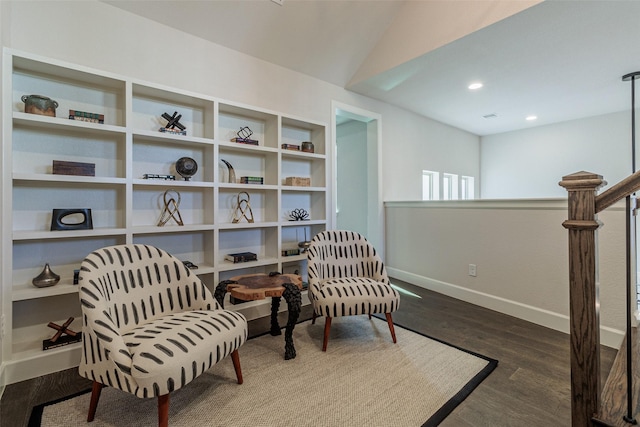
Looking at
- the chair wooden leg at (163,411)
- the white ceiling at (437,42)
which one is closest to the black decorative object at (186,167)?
the white ceiling at (437,42)

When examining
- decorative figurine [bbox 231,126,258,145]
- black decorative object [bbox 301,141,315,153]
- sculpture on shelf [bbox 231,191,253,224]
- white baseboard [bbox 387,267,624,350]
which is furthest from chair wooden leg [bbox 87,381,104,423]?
white baseboard [bbox 387,267,624,350]

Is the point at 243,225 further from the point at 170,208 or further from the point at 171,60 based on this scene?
the point at 171,60

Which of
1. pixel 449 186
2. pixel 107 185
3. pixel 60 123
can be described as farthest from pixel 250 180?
pixel 449 186

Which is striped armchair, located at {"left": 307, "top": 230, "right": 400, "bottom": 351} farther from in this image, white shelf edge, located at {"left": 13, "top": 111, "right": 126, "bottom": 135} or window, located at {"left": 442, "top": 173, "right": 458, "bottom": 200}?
window, located at {"left": 442, "top": 173, "right": 458, "bottom": 200}

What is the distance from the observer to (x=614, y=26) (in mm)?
2451

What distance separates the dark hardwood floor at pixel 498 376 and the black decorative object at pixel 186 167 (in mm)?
1453

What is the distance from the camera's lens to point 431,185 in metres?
5.50

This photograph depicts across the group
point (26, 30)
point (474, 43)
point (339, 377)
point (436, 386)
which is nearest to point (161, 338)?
point (339, 377)

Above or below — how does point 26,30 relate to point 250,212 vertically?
above

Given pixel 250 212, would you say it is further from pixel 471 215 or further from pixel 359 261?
pixel 471 215

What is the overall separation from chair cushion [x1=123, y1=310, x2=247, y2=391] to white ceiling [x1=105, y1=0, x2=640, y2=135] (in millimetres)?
2400

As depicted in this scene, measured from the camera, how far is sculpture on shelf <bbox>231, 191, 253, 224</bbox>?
2.93m

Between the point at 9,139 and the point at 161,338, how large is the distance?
1.57m

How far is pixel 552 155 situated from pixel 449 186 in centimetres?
195
